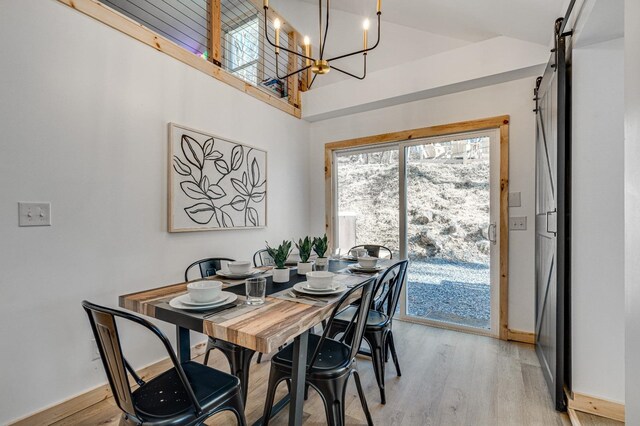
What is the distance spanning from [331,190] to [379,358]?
92.4 inches

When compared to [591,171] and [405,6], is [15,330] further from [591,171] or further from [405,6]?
[405,6]

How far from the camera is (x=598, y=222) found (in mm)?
1730

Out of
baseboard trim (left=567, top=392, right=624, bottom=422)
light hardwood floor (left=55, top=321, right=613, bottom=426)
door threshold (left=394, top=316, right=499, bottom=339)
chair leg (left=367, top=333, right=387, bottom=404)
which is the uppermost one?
chair leg (left=367, top=333, right=387, bottom=404)

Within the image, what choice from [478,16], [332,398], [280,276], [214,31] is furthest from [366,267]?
[214,31]

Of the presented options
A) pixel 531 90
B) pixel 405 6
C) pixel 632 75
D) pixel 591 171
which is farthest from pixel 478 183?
pixel 632 75

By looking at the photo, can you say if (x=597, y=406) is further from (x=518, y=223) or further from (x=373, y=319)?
(x=518, y=223)

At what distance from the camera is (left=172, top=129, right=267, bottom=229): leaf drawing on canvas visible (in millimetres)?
2490

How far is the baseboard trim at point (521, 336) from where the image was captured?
2.75 m

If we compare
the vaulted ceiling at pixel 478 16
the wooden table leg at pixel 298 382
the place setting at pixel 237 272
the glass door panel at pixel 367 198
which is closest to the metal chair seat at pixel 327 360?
the wooden table leg at pixel 298 382

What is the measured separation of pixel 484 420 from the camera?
1.76 m

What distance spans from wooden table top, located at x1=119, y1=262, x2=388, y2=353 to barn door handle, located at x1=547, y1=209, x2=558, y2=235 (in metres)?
1.50

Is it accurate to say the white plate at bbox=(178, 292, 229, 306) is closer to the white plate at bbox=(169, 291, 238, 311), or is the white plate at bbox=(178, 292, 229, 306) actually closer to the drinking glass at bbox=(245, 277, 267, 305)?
the white plate at bbox=(169, 291, 238, 311)

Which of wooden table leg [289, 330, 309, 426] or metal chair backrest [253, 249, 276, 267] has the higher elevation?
metal chair backrest [253, 249, 276, 267]

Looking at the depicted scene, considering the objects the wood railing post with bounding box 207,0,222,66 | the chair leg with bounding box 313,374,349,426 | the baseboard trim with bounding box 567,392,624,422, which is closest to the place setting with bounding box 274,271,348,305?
the chair leg with bounding box 313,374,349,426
